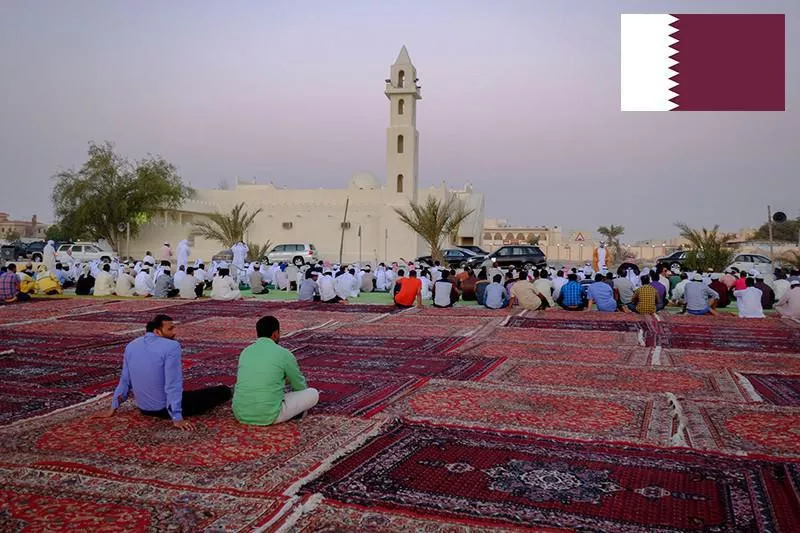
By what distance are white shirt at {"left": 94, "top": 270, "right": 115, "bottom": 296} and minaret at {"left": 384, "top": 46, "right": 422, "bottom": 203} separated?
16.8 m

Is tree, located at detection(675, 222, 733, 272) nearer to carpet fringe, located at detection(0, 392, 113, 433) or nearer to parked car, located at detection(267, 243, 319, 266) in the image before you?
parked car, located at detection(267, 243, 319, 266)

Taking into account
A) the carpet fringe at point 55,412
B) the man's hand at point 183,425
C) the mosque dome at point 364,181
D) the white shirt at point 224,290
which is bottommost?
the carpet fringe at point 55,412

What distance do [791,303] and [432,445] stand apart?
8.19 metres

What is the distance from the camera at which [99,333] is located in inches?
318

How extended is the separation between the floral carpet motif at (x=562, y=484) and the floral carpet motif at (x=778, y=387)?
1739 millimetres

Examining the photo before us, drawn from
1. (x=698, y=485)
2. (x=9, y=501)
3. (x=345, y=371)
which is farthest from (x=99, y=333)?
(x=698, y=485)

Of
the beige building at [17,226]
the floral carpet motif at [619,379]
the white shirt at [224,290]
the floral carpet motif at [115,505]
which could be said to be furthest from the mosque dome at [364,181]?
the beige building at [17,226]

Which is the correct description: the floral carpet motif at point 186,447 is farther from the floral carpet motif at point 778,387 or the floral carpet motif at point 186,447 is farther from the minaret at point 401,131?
the minaret at point 401,131

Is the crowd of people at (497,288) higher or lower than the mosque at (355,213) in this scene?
lower

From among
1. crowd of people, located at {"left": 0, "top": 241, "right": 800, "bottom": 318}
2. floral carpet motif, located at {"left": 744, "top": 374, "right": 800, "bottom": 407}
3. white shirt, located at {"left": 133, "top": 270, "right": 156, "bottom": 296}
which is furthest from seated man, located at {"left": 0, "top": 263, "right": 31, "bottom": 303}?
floral carpet motif, located at {"left": 744, "top": 374, "right": 800, "bottom": 407}

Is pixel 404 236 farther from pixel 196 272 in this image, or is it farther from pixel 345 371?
pixel 345 371

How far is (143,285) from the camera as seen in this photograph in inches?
535

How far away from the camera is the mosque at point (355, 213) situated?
29.2 meters

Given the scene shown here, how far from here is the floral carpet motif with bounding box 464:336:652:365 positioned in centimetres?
660
